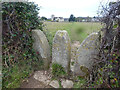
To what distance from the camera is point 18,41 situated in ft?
10.8

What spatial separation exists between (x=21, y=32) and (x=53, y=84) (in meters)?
1.97

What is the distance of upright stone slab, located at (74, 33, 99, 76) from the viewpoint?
8.73ft

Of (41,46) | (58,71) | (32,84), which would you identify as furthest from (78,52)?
(32,84)

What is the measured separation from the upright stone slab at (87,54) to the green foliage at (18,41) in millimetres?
1341

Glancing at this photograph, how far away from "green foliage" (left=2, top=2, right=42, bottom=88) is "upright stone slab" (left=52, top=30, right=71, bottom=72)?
766 mm

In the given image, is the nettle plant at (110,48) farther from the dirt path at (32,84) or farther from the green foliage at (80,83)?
the dirt path at (32,84)

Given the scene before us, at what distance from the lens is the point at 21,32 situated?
3.28 metres

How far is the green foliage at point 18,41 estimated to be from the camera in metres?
3.01

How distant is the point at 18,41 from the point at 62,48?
5.03ft

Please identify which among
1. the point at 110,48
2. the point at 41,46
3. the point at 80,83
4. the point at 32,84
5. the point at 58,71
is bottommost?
the point at 32,84

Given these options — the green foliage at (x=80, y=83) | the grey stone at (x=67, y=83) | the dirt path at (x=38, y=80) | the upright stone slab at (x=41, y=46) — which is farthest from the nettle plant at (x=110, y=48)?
the upright stone slab at (x=41, y=46)

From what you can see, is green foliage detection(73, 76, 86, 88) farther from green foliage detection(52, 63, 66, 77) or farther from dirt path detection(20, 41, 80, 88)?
dirt path detection(20, 41, 80, 88)

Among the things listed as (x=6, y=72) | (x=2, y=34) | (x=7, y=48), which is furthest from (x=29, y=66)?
(x=2, y=34)

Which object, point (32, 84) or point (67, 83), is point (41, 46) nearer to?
point (32, 84)
